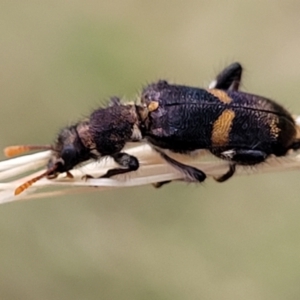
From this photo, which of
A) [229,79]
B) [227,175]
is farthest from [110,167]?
[229,79]

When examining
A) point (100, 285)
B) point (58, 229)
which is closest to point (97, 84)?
point (58, 229)

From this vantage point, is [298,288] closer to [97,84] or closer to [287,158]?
[287,158]

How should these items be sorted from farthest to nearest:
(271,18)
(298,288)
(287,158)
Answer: (271,18), (298,288), (287,158)

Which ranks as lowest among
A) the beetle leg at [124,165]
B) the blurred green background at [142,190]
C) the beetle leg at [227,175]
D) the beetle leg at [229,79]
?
the blurred green background at [142,190]

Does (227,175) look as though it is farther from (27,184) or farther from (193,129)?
(27,184)

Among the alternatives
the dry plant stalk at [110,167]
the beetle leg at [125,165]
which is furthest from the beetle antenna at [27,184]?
the beetle leg at [125,165]

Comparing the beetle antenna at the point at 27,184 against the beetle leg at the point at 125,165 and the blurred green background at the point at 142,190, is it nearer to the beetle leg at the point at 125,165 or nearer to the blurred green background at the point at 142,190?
the beetle leg at the point at 125,165

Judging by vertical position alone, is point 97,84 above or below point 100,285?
above
